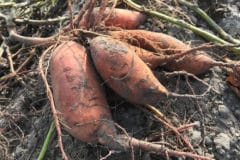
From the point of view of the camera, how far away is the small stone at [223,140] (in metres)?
1.84

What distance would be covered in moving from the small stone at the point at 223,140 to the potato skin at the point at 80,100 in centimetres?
43

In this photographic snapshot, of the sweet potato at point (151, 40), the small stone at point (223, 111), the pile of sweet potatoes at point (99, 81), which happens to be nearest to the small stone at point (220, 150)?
the small stone at point (223, 111)

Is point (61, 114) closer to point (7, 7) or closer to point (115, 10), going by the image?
point (115, 10)

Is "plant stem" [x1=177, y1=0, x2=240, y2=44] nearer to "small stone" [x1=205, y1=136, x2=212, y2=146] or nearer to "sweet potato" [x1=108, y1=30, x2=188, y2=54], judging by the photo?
"sweet potato" [x1=108, y1=30, x2=188, y2=54]

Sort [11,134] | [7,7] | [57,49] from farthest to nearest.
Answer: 1. [7,7]
2. [11,134]
3. [57,49]

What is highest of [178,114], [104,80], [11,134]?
[104,80]

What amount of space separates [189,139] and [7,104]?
860mm

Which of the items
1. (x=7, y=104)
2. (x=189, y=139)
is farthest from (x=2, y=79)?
(x=189, y=139)

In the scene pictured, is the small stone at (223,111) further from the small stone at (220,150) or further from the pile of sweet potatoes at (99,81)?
the pile of sweet potatoes at (99,81)

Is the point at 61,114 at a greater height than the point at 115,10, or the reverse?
the point at 115,10

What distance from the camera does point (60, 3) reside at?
8.07 feet

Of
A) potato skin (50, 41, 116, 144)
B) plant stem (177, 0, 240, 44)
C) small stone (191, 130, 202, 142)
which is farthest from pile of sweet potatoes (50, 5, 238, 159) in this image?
plant stem (177, 0, 240, 44)

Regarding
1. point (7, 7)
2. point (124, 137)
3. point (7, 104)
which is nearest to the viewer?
point (124, 137)

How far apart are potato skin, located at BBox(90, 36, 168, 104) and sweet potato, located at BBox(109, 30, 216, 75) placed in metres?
0.15
